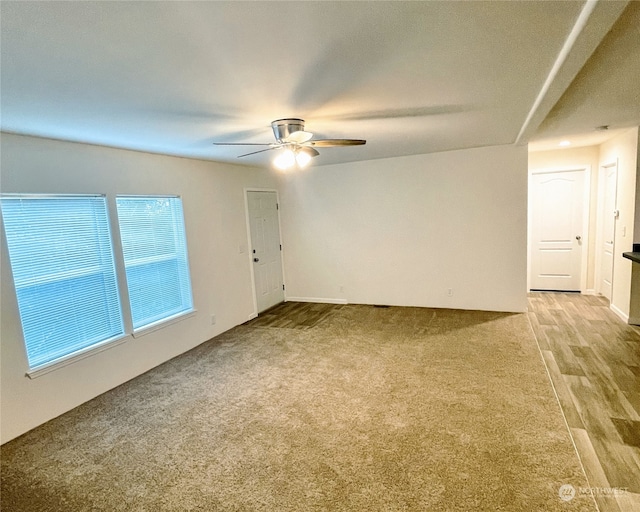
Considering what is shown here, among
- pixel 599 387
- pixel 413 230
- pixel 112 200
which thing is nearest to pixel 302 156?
pixel 112 200

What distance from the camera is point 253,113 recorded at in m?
2.59

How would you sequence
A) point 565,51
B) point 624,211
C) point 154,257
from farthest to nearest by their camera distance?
point 624,211 → point 154,257 → point 565,51

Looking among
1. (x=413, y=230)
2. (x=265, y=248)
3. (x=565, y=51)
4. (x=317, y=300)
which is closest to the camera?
(x=565, y=51)

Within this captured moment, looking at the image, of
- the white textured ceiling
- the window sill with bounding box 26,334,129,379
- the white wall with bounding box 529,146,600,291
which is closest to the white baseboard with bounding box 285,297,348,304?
the window sill with bounding box 26,334,129,379

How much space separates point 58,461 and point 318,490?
6.06 feet

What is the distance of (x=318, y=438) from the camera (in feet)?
8.18

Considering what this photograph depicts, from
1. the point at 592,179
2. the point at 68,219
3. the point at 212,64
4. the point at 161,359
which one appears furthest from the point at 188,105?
the point at 592,179

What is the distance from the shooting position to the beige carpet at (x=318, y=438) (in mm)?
2006

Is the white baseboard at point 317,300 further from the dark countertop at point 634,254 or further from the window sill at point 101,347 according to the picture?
the dark countertop at point 634,254

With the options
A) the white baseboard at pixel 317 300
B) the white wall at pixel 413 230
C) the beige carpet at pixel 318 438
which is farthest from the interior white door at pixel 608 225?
the white baseboard at pixel 317 300

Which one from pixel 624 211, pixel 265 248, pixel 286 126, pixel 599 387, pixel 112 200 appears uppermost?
pixel 286 126

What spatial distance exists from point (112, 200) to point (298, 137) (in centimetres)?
205

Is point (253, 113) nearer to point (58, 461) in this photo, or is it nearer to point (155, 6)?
point (155, 6)

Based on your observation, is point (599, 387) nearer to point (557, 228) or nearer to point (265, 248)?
point (557, 228)
